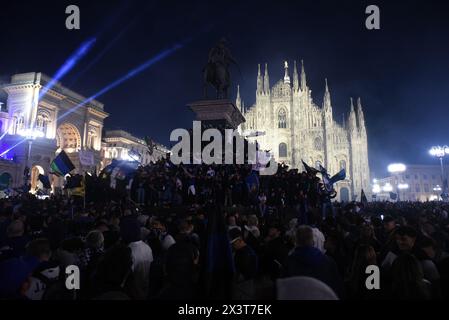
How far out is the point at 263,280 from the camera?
366 centimetres

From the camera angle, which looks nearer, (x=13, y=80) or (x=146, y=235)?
(x=146, y=235)

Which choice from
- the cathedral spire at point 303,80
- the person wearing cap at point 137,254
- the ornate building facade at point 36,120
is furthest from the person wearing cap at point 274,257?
the cathedral spire at point 303,80

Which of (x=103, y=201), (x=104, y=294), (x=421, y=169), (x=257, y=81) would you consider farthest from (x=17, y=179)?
(x=421, y=169)

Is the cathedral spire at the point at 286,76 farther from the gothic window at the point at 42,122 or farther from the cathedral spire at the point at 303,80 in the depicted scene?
the gothic window at the point at 42,122

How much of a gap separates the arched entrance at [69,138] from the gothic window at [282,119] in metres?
37.8

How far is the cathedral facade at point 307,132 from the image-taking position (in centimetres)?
5647

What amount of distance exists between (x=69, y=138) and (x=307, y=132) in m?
43.2

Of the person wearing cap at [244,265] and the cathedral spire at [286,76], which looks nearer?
the person wearing cap at [244,265]

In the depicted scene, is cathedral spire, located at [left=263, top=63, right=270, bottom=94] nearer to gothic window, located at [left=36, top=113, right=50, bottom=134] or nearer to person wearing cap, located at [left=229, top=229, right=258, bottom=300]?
gothic window, located at [left=36, top=113, right=50, bottom=134]

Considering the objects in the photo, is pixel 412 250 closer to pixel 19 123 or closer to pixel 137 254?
pixel 137 254

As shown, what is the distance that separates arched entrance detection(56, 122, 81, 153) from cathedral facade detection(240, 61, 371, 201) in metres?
29.6

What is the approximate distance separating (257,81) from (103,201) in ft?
177

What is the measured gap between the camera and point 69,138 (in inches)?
1866

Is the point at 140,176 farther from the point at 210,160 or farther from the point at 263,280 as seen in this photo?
the point at 263,280
